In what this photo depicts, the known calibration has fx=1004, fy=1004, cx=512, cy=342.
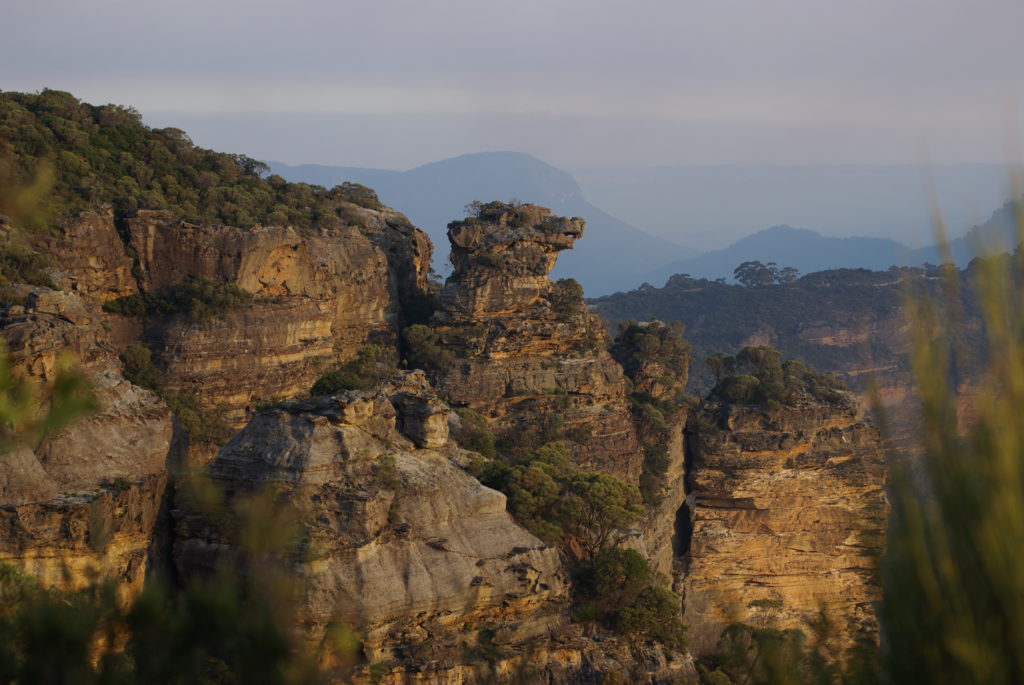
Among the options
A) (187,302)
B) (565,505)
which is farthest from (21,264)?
(565,505)

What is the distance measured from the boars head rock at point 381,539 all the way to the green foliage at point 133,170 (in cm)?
1275

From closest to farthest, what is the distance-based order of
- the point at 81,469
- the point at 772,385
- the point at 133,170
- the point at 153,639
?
the point at 153,639, the point at 81,469, the point at 133,170, the point at 772,385

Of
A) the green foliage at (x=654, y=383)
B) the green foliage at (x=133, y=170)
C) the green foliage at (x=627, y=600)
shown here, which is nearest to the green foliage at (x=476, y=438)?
the green foliage at (x=627, y=600)

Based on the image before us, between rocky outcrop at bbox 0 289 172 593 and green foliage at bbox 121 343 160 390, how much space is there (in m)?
5.89

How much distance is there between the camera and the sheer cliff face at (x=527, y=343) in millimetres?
35062

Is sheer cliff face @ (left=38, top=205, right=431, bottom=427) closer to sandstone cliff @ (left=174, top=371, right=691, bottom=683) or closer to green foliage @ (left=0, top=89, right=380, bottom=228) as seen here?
green foliage @ (left=0, top=89, right=380, bottom=228)

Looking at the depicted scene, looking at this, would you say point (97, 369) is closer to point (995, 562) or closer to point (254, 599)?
point (254, 599)

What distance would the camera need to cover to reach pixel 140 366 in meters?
29.8

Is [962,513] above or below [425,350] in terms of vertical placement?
below

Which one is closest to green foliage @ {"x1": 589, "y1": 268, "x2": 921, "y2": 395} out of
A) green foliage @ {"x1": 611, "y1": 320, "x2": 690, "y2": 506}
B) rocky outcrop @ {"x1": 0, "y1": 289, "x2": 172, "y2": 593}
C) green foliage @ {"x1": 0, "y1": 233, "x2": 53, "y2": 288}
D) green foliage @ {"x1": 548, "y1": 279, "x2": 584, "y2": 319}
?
green foliage @ {"x1": 611, "y1": 320, "x2": 690, "y2": 506}

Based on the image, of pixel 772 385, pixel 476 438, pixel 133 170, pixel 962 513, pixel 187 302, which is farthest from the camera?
pixel 772 385

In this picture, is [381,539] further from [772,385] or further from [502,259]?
[772,385]

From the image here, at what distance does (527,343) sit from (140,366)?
43.4 feet

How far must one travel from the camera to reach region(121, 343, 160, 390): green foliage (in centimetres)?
2960
